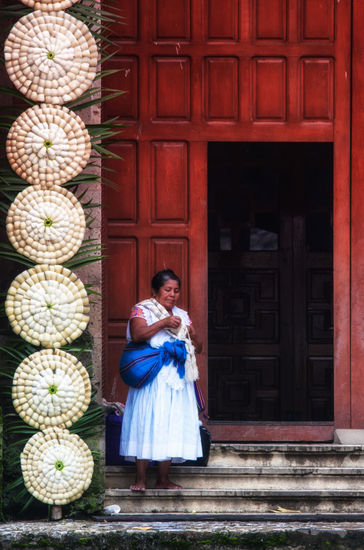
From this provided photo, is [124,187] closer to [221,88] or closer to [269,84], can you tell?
[221,88]

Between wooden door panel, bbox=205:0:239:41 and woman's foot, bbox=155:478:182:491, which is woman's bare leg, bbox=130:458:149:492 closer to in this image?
woman's foot, bbox=155:478:182:491

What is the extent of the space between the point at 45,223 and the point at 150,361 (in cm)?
122

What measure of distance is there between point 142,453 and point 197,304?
1489 millimetres

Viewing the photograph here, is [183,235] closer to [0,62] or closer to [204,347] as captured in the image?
[204,347]

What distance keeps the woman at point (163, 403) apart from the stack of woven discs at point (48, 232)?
1.89 ft

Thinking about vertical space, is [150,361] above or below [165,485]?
above

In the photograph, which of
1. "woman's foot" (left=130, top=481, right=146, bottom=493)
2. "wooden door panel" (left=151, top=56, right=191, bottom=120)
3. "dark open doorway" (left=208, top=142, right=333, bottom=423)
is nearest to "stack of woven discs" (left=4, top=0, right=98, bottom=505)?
"woman's foot" (left=130, top=481, right=146, bottom=493)

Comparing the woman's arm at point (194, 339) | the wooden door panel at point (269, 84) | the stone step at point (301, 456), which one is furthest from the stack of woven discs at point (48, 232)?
the wooden door panel at point (269, 84)

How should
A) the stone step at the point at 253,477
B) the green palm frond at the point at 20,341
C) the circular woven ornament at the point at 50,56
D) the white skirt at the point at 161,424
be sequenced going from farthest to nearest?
the stone step at the point at 253,477 → the white skirt at the point at 161,424 → the green palm frond at the point at 20,341 → the circular woven ornament at the point at 50,56

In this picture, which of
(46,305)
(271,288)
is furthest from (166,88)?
(271,288)

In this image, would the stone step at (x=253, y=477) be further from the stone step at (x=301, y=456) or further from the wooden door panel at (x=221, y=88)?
the wooden door panel at (x=221, y=88)

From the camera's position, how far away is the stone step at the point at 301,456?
24.2 ft

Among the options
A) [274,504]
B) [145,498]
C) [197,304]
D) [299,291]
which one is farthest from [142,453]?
[299,291]

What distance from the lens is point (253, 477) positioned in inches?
282
